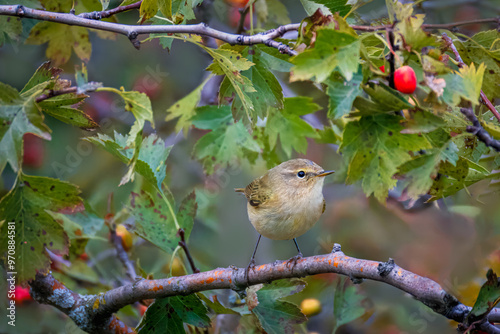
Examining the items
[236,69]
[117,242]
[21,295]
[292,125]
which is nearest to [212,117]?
[292,125]

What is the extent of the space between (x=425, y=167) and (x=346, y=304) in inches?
46.3

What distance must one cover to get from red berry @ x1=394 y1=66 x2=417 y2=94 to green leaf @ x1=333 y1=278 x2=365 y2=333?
51.1 inches

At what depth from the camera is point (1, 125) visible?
1317mm

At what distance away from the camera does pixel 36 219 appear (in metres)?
1.46

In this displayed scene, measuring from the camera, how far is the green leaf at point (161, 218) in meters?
2.15

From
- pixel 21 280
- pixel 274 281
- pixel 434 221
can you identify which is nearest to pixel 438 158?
pixel 274 281

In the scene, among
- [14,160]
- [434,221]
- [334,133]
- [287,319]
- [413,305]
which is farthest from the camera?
[434,221]

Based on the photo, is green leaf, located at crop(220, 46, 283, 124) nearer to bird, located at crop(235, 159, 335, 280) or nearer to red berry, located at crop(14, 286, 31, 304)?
bird, located at crop(235, 159, 335, 280)

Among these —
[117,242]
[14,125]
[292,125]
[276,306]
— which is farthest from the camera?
[117,242]

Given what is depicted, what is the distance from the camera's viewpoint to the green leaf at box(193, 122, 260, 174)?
2.52 metres

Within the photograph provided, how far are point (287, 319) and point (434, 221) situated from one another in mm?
2345

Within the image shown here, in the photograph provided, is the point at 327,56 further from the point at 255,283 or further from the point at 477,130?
the point at 255,283

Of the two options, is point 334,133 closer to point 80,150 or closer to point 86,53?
point 86,53

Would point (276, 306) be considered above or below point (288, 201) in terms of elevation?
below
